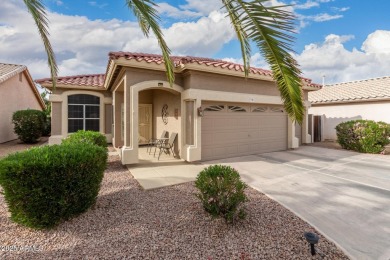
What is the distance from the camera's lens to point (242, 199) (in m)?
3.81

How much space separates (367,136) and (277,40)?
11.8 meters

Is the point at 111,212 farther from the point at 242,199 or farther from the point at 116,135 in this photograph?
the point at 116,135

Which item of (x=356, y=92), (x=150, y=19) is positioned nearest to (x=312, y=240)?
(x=150, y=19)

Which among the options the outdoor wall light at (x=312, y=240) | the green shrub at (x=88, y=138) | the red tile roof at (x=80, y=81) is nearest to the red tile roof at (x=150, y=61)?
the red tile roof at (x=80, y=81)

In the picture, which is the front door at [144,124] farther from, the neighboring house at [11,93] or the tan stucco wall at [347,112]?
the tan stucco wall at [347,112]

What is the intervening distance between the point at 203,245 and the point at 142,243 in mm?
957

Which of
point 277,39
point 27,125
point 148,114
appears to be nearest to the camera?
point 277,39

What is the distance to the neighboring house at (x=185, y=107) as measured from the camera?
26.9 feet

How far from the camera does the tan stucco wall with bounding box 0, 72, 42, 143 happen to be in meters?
15.0

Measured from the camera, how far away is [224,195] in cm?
383

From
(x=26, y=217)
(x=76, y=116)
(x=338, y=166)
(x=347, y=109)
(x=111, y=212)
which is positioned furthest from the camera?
(x=347, y=109)

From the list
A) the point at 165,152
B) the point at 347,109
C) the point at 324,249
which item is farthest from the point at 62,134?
the point at 347,109

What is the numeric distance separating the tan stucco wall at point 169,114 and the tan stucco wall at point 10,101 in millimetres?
11505

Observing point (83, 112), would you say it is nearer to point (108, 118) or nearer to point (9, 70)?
point (108, 118)
